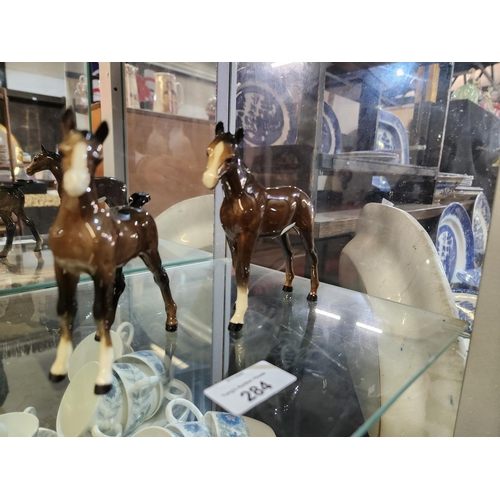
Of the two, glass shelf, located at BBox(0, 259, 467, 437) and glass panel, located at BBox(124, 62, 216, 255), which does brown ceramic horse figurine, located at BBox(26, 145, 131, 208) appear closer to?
glass shelf, located at BBox(0, 259, 467, 437)

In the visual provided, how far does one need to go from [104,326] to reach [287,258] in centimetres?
47

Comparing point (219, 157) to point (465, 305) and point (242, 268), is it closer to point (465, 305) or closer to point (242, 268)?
point (242, 268)

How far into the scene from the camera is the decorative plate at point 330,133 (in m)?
0.88

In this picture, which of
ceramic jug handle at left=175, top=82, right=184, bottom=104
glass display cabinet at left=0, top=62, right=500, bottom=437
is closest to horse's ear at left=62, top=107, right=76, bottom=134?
glass display cabinet at left=0, top=62, right=500, bottom=437

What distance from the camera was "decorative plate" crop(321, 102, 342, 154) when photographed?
2.89ft

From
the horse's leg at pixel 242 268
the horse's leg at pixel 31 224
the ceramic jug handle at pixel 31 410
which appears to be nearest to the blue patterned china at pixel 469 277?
the horse's leg at pixel 242 268

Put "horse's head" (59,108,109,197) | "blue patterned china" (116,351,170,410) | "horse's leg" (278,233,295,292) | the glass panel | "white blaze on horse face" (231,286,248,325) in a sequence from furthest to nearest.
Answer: the glass panel < "horse's leg" (278,233,295,292) < "white blaze on horse face" (231,286,248,325) < "blue patterned china" (116,351,170,410) < "horse's head" (59,108,109,197)

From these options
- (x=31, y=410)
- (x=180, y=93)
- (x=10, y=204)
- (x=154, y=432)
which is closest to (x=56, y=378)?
(x=31, y=410)

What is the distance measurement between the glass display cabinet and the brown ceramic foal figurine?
10 cm

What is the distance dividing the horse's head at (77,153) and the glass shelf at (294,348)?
0.85ft

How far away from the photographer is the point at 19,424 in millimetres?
432

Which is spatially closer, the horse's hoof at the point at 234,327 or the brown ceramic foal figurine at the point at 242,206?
the brown ceramic foal figurine at the point at 242,206

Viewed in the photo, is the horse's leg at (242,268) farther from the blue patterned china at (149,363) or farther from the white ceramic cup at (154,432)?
the white ceramic cup at (154,432)
